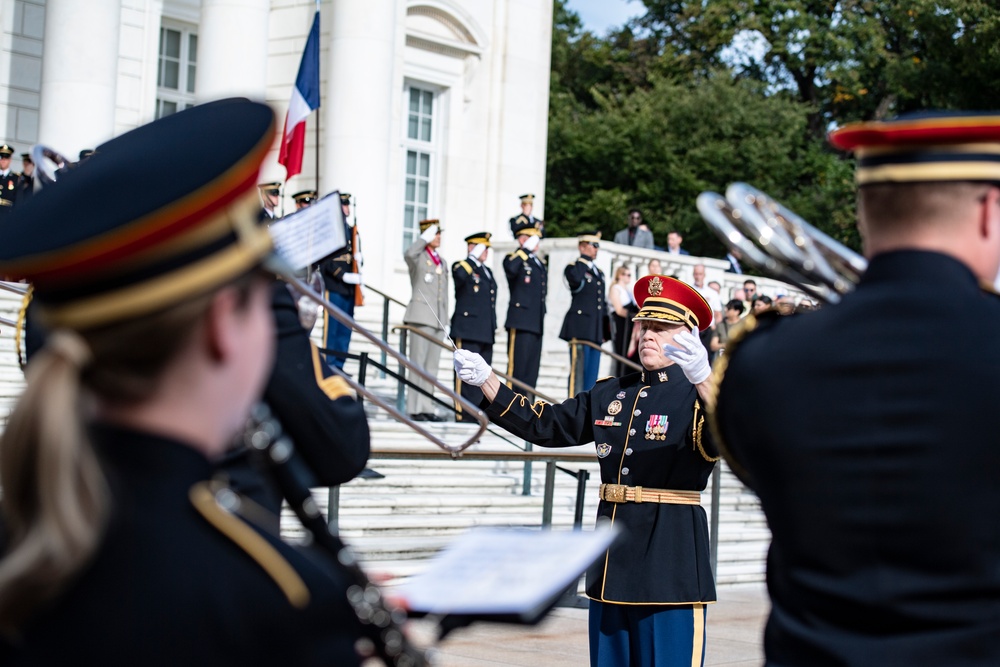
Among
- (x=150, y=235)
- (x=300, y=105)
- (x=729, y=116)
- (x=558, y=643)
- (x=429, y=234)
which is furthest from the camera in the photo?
(x=729, y=116)

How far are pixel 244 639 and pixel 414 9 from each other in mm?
20715

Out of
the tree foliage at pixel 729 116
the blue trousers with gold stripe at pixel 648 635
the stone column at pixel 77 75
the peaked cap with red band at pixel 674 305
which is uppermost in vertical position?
the tree foliage at pixel 729 116

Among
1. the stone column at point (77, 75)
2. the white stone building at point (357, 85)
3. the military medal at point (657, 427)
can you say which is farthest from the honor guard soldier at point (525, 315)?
the military medal at point (657, 427)

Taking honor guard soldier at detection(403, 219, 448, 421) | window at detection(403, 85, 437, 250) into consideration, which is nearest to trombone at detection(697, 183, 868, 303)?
honor guard soldier at detection(403, 219, 448, 421)

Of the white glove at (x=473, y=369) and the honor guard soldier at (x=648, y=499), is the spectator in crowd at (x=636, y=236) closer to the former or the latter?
the honor guard soldier at (x=648, y=499)

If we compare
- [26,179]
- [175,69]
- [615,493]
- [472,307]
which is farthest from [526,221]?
[615,493]

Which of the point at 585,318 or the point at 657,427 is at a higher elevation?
the point at 585,318

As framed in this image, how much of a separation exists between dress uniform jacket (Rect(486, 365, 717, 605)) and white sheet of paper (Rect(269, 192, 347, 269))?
88.2 inches

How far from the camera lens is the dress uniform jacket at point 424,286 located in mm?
15203

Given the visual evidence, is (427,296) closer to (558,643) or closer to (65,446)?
(558,643)

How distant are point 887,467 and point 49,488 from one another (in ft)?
4.93

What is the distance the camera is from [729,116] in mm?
36531

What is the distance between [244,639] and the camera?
165 cm

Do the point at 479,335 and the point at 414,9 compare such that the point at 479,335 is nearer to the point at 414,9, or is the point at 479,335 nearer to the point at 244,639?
the point at 414,9
